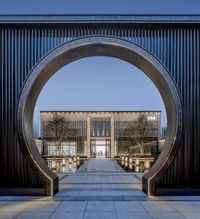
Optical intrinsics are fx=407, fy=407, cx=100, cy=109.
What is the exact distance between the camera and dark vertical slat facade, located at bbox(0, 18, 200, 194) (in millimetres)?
11031

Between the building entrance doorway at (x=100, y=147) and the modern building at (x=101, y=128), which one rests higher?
the modern building at (x=101, y=128)

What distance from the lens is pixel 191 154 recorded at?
11125mm

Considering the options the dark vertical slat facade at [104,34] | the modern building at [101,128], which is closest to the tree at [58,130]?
the modern building at [101,128]

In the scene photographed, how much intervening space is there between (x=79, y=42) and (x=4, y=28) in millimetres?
A: 2156

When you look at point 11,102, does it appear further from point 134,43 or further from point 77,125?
point 77,125

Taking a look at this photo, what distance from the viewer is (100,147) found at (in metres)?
58.2

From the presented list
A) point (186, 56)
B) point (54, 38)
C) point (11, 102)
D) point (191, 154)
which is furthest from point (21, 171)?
point (186, 56)
